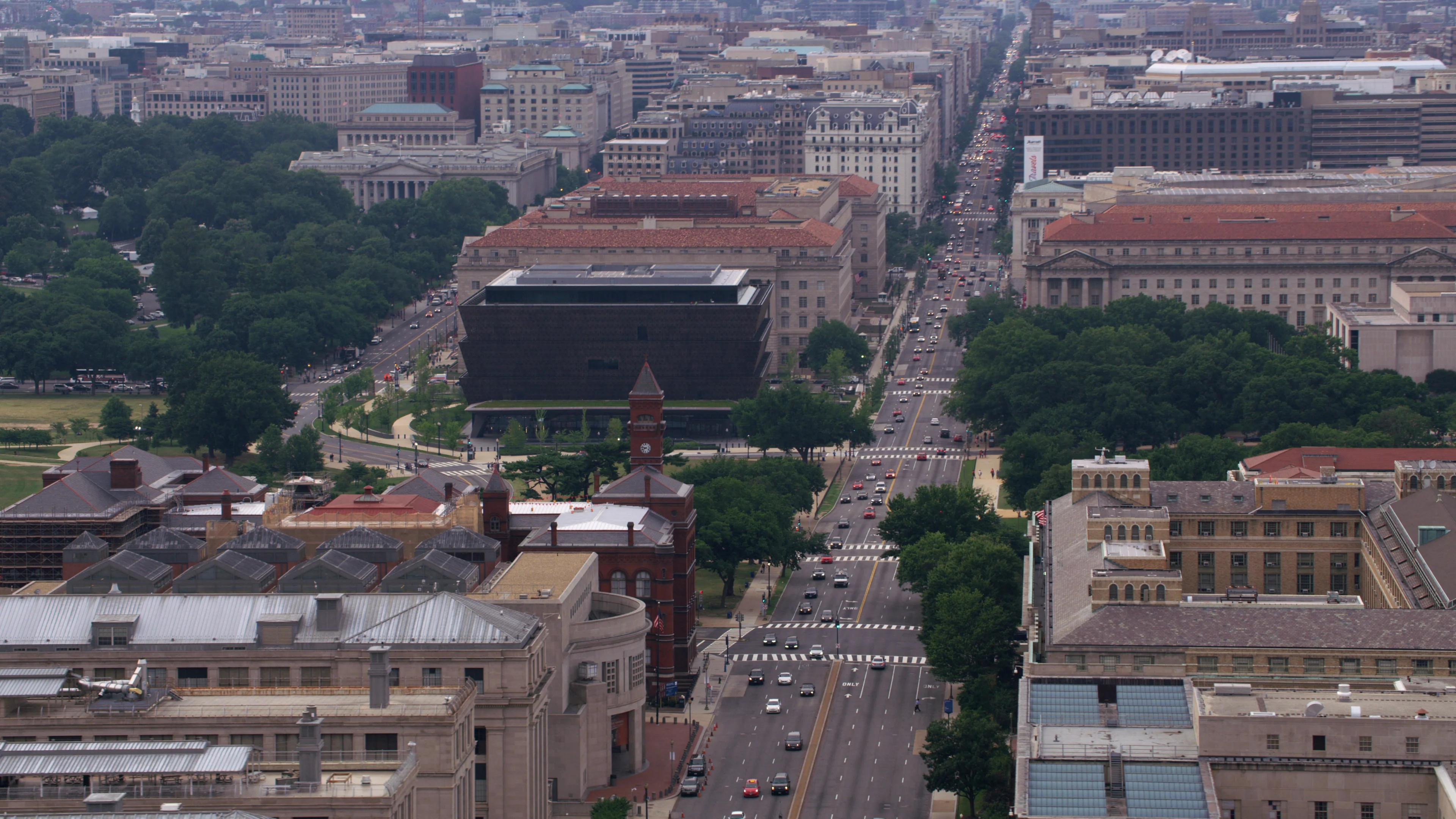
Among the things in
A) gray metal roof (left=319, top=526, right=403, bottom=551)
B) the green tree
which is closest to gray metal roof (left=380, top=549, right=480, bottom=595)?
gray metal roof (left=319, top=526, right=403, bottom=551)

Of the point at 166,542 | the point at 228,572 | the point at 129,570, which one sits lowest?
the point at 129,570

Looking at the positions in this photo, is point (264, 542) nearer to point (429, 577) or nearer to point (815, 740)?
point (429, 577)

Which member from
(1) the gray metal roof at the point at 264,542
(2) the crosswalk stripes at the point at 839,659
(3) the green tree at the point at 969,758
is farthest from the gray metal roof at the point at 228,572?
(2) the crosswalk stripes at the point at 839,659

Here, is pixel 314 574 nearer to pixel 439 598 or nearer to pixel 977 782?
pixel 439 598

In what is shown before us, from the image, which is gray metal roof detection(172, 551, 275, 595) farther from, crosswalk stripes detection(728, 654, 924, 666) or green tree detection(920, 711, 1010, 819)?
crosswalk stripes detection(728, 654, 924, 666)

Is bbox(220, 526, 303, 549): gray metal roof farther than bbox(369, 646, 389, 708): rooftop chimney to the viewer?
Yes

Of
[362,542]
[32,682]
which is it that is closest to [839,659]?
[362,542]

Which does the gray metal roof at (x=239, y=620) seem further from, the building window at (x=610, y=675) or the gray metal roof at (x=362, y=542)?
the gray metal roof at (x=362, y=542)

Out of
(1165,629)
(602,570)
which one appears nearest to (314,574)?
(602,570)
